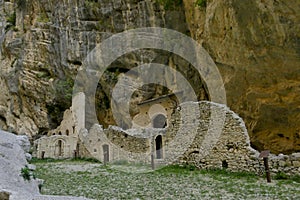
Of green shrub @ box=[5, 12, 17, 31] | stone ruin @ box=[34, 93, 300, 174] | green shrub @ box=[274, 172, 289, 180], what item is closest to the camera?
green shrub @ box=[274, 172, 289, 180]

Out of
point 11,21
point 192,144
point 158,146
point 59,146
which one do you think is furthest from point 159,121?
point 11,21

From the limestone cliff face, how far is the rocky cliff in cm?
4

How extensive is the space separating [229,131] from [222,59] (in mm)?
6439

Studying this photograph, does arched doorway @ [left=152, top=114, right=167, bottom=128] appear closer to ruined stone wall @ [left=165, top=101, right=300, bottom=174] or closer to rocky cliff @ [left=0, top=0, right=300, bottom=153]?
rocky cliff @ [left=0, top=0, right=300, bottom=153]

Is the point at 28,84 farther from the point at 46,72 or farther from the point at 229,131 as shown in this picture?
the point at 229,131

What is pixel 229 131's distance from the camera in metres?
11.0

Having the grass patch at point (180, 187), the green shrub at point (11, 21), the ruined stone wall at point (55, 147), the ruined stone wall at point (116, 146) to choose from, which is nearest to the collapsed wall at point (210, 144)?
the ruined stone wall at point (116, 146)

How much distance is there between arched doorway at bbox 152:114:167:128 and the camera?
27.8 meters

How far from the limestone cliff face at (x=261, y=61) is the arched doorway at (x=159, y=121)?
35.1 feet

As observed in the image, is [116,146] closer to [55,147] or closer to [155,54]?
[55,147]

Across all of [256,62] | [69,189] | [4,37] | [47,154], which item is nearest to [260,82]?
[256,62]

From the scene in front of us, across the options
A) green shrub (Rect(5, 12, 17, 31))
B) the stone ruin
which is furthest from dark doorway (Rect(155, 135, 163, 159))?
green shrub (Rect(5, 12, 17, 31))

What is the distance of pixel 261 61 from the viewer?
14.4 meters

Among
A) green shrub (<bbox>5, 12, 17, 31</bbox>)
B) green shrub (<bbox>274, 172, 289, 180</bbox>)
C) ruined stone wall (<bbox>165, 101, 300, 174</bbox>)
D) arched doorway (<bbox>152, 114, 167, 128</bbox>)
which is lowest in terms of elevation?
green shrub (<bbox>274, 172, 289, 180</bbox>)
